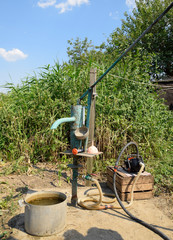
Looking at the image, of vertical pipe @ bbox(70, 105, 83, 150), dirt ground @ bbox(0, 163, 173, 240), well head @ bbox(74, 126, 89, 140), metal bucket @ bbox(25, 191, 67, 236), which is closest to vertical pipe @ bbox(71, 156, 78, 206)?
dirt ground @ bbox(0, 163, 173, 240)

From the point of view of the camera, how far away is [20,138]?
4.03 meters

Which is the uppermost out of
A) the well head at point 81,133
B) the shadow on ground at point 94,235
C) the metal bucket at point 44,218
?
the well head at point 81,133

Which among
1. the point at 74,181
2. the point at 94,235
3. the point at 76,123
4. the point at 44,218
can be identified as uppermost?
the point at 76,123

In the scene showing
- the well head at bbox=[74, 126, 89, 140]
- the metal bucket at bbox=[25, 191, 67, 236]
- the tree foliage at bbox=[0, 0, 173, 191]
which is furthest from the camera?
the tree foliage at bbox=[0, 0, 173, 191]

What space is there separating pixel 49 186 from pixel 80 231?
1295 millimetres

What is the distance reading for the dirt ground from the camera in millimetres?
2013

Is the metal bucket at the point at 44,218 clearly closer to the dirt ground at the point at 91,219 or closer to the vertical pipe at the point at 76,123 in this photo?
the dirt ground at the point at 91,219

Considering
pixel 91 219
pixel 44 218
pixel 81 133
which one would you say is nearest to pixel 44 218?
pixel 44 218

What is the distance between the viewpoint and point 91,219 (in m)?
2.31

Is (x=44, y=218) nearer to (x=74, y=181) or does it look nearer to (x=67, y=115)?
(x=74, y=181)

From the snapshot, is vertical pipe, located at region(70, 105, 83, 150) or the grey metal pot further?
vertical pipe, located at region(70, 105, 83, 150)

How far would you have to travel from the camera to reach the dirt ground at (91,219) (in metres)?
2.01

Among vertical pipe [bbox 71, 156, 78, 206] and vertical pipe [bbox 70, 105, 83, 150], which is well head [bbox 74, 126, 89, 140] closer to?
vertical pipe [bbox 70, 105, 83, 150]

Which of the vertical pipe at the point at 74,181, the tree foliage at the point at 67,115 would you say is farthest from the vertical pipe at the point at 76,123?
Answer: the tree foliage at the point at 67,115
